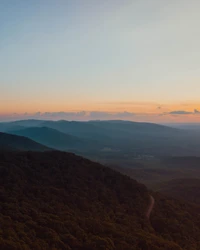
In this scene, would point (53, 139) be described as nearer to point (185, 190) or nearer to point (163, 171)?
point (163, 171)

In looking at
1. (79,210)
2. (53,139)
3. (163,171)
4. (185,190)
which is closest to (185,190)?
(185,190)

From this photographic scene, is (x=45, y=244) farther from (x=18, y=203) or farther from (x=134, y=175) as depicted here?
(x=134, y=175)

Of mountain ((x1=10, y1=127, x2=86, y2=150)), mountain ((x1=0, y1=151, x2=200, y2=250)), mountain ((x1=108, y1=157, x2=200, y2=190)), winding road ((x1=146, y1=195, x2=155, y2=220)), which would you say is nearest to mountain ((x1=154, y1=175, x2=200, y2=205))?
mountain ((x1=108, y1=157, x2=200, y2=190))

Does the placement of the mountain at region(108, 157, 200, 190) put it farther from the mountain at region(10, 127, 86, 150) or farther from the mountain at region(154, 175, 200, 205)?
the mountain at region(10, 127, 86, 150)

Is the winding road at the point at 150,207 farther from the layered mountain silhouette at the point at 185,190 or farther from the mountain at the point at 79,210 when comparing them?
the layered mountain silhouette at the point at 185,190

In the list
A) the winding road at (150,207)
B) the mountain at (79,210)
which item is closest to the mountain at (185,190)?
the mountain at (79,210)

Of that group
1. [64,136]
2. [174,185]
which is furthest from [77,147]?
[174,185]

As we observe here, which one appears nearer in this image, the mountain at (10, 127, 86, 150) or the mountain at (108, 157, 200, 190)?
the mountain at (108, 157, 200, 190)
